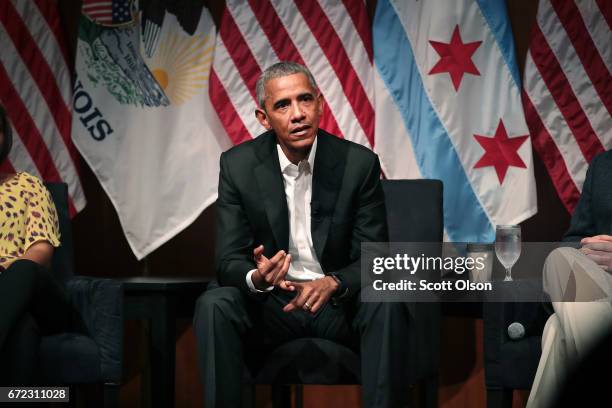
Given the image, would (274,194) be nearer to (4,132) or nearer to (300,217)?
(300,217)

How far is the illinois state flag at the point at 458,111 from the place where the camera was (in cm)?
343

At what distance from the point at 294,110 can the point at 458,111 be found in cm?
115

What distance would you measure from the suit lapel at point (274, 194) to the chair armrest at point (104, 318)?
0.62m

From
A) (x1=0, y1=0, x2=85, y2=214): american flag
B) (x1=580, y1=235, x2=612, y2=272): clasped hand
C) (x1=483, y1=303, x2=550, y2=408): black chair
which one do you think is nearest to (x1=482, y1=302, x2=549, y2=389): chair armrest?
(x1=483, y1=303, x2=550, y2=408): black chair

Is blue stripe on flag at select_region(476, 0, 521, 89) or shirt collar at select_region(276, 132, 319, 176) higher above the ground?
blue stripe on flag at select_region(476, 0, 521, 89)

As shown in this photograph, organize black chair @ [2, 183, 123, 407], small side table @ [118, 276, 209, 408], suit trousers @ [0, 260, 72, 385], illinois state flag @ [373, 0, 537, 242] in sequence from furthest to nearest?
1. illinois state flag @ [373, 0, 537, 242]
2. small side table @ [118, 276, 209, 408]
3. black chair @ [2, 183, 123, 407]
4. suit trousers @ [0, 260, 72, 385]

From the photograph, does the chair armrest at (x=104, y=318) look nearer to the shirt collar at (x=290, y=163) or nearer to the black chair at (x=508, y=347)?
the shirt collar at (x=290, y=163)

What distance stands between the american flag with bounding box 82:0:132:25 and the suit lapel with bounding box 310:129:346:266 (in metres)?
1.60

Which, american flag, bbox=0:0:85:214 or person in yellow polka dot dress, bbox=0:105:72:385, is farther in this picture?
american flag, bbox=0:0:85:214

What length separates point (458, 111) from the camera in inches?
137

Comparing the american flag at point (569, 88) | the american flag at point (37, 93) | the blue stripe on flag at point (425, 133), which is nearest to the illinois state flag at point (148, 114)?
the american flag at point (37, 93)

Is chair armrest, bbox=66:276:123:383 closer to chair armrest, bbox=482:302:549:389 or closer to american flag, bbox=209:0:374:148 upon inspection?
american flag, bbox=209:0:374:148

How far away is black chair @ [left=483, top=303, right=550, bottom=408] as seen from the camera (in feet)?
8.25

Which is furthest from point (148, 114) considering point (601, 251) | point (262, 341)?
point (601, 251)
